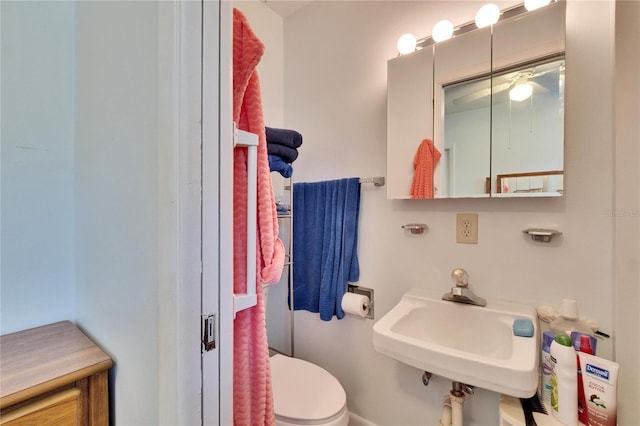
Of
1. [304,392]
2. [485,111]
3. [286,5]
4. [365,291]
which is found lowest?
[304,392]

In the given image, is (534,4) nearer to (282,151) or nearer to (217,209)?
(282,151)

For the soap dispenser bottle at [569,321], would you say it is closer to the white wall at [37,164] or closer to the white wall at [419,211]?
the white wall at [419,211]

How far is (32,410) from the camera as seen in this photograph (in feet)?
1.94

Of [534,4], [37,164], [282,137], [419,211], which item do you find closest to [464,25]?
[534,4]

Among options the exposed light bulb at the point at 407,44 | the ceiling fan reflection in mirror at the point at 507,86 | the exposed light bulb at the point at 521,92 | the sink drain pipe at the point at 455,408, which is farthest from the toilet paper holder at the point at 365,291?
the exposed light bulb at the point at 407,44

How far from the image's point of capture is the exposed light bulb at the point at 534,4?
1030 mm

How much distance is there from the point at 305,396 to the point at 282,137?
3.78 feet

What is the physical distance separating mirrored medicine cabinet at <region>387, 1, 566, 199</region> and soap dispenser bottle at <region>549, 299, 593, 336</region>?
38cm

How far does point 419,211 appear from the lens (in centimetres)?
133

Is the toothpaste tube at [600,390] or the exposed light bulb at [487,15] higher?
the exposed light bulb at [487,15]

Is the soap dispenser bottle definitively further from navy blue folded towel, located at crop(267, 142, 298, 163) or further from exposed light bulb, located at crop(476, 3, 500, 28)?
navy blue folded towel, located at crop(267, 142, 298, 163)

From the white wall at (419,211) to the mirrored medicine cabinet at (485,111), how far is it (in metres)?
0.06

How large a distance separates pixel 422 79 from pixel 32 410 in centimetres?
163

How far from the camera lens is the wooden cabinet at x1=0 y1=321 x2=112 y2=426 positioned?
22.9 inches
